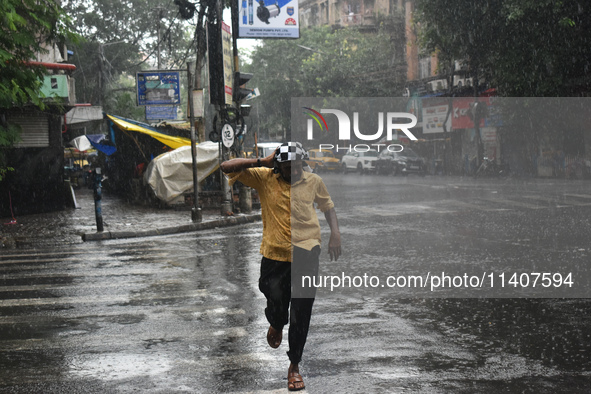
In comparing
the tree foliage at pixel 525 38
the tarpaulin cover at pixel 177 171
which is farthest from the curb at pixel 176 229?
the tree foliage at pixel 525 38

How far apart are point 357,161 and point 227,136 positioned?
41.4 feet

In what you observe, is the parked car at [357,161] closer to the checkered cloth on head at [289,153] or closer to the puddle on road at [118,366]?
the checkered cloth on head at [289,153]

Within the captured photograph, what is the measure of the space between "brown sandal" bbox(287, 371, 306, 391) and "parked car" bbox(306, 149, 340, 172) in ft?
5.36

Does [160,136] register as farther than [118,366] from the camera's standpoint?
Yes

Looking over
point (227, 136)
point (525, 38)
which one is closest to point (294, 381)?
point (227, 136)

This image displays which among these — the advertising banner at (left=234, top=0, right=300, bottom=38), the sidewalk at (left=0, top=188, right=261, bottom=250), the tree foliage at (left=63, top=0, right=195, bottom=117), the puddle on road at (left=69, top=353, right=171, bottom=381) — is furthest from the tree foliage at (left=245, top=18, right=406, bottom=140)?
the puddle on road at (left=69, top=353, right=171, bottom=381)

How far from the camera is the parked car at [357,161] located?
18.2ft

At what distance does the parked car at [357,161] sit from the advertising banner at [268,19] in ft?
53.0

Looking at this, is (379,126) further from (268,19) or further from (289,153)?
(268,19)

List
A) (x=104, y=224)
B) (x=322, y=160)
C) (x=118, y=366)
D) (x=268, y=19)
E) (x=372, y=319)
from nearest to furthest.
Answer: (x=118, y=366)
(x=322, y=160)
(x=372, y=319)
(x=104, y=224)
(x=268, y=19)

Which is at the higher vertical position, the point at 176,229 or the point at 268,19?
the point at 268,19

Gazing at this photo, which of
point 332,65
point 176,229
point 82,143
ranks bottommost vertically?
point 176,229

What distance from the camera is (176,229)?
1568 centimetres

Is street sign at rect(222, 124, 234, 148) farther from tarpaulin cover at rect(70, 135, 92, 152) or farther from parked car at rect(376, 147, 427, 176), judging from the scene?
tarpaulin cover at rect(70, 135, 92, 152)
